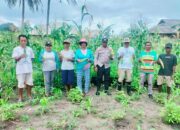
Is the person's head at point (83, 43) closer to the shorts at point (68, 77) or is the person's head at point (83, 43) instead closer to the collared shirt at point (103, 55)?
the collared shirt at point (103, 55)

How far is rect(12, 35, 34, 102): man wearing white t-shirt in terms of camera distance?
8.09 metres

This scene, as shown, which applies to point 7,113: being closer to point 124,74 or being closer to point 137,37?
point 124,74

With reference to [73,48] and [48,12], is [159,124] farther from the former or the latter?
[48,12]

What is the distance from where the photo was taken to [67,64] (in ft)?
28.5

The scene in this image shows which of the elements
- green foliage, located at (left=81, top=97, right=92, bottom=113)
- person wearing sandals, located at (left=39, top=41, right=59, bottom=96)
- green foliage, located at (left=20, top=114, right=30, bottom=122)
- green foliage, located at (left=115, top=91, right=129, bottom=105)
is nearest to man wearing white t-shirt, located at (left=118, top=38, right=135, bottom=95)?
green foliage, located at (left=115, top=91, right=129, bottom=105)

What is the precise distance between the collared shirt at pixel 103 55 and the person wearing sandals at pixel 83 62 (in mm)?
138

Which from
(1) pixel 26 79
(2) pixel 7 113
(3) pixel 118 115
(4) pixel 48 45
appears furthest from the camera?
(4) pixel 48 45

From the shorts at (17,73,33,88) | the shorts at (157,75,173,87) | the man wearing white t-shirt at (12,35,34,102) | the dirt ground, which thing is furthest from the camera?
the shorts at (157,75,173,87)

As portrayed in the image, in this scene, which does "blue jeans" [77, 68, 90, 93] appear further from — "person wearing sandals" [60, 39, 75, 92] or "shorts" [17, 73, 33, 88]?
"shorts" [17, 73, 33, 88]

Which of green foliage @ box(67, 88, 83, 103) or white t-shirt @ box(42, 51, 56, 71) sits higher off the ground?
white t-shirt @ box(42, 51, 56, 71)

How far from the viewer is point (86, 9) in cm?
997

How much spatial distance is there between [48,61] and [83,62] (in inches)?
31.3

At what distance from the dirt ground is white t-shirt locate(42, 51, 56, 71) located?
34.9 inches

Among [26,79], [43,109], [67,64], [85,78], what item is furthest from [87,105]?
[26,79]
